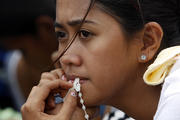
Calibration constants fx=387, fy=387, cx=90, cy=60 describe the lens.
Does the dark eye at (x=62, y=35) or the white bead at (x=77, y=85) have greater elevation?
the dark eye at (x=62, y=35)

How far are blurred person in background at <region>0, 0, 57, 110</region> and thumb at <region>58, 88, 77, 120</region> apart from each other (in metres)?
1.28

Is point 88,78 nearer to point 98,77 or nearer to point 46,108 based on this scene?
point 98,77

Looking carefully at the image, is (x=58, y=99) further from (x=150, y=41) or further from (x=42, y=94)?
(x=150, y=41)

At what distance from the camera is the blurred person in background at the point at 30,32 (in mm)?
3381

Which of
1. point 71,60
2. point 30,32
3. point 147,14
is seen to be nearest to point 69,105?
point 71,60

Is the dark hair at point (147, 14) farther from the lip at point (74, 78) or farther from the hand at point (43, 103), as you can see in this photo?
the hand at point (43, 103)

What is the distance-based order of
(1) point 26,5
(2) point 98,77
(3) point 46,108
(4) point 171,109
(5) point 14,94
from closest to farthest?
(4) point 171,109 < (2) point 98,77 < (3) point 46,108 < (1) point 26,5 < (5) point 14,94

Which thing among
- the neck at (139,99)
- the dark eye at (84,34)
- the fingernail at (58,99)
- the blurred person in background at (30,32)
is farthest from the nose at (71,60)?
the blurred person in background at (30,32)

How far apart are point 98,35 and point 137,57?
246mm

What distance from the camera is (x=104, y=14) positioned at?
1942 mm

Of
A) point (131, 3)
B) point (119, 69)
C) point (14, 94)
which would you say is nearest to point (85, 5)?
point (131, 3)

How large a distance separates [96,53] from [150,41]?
0.32 m

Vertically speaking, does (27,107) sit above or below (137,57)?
below

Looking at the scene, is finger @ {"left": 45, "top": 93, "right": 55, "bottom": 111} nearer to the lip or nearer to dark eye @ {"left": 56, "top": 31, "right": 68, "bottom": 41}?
A: the lip
